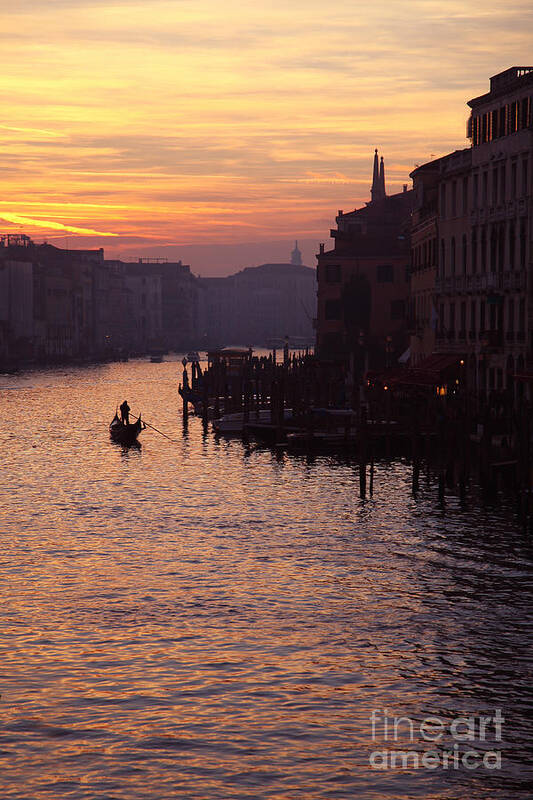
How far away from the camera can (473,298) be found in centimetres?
6612

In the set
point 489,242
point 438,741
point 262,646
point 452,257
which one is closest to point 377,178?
point 452,257

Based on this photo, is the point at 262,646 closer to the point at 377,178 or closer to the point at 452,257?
the point at 452,257

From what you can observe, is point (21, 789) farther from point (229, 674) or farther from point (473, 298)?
point (473, 298)

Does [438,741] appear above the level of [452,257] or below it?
below

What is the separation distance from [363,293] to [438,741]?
87573 millimetres

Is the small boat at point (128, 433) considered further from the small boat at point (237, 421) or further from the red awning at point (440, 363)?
the red awning at point (440, 363)

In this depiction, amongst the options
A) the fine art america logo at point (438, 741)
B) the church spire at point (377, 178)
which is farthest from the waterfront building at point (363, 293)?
the fine art america logo at point (438, 741)

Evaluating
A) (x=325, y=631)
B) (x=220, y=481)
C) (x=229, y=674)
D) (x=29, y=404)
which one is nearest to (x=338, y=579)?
(x=325, y=631)

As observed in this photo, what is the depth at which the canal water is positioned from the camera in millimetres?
18375

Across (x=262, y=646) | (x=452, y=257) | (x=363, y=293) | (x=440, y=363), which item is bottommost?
(x=262, y=646)

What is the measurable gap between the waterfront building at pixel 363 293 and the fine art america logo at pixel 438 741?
83.0m

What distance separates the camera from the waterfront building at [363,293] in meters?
105

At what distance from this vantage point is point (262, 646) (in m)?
24.3

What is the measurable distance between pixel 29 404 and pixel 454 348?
4503 centimetres
